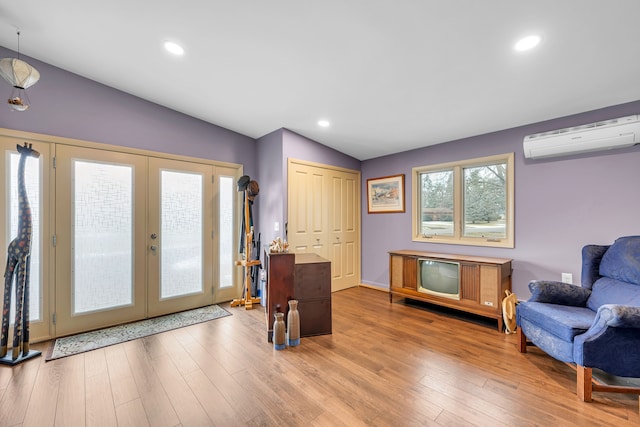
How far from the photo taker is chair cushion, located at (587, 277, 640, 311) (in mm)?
2088

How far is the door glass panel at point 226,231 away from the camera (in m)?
4.04

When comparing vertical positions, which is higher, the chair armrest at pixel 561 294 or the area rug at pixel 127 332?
the chair armrest at pixel 561 294

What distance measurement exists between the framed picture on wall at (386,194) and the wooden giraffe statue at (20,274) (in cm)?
441

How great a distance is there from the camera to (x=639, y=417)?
1.68 metres

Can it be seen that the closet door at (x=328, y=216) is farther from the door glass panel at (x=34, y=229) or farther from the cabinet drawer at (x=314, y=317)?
the door glass panel at (x=34, y=229)

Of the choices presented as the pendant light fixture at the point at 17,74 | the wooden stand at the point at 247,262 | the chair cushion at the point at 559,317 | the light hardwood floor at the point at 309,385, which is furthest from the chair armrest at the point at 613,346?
the pendant light fixture at the point at 17,74

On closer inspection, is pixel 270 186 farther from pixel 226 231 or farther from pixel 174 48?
pixel 174 48

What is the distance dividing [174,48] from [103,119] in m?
1.46

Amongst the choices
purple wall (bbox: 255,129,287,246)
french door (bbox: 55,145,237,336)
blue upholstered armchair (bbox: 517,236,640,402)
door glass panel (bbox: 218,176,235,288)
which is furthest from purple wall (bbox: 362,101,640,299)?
french door (bbox: 55,145,237,336)

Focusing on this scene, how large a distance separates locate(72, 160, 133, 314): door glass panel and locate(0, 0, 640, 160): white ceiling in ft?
3.66

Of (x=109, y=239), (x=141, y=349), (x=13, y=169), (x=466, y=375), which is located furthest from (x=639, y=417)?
(x=13, y=169)

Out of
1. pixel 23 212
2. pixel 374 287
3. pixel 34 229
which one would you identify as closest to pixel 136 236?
pixel 34 229

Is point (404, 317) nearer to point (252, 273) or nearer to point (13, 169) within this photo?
point (252, 273)

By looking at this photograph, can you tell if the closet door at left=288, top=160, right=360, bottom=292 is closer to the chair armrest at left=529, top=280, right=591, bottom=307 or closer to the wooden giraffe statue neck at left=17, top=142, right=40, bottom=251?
the wooden giraffe statue neck at left=17, top=142, right=40, bottom=251
